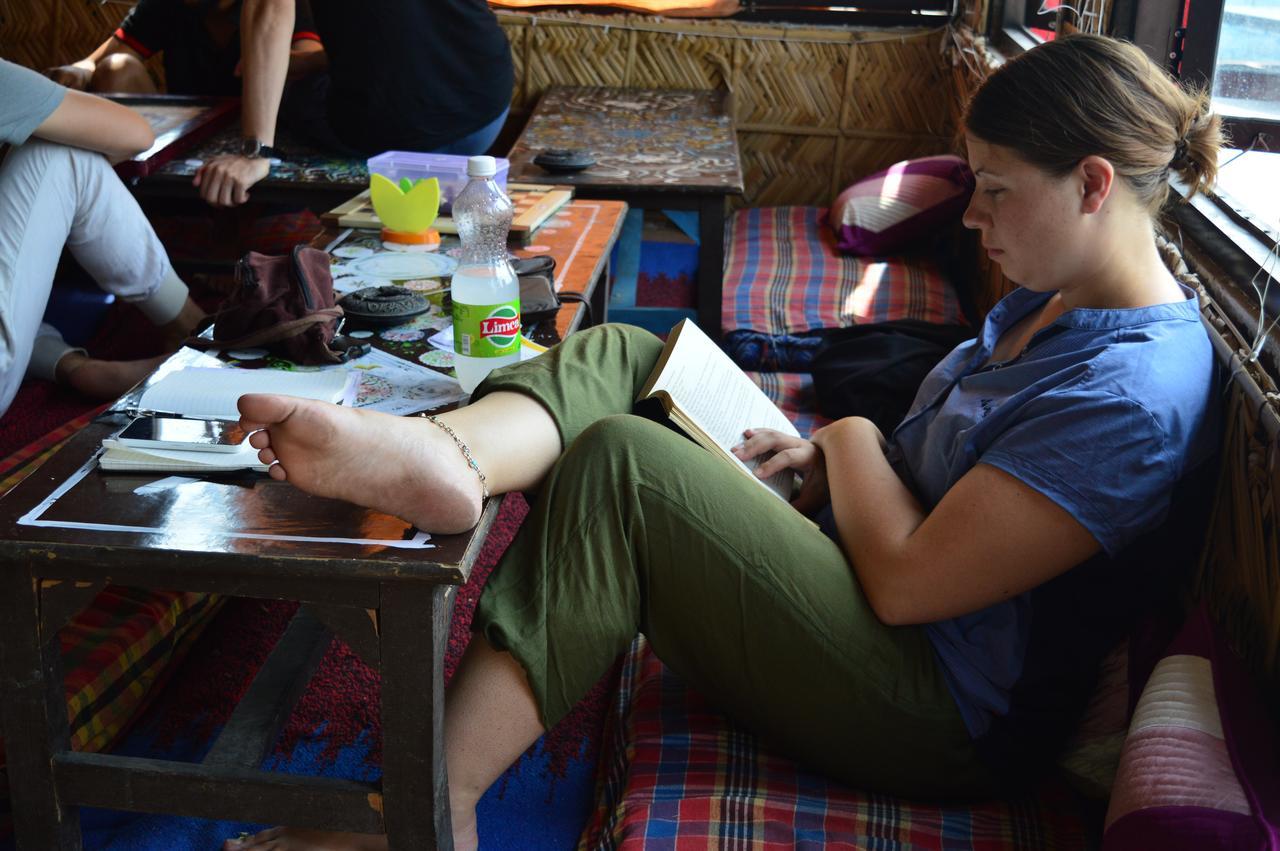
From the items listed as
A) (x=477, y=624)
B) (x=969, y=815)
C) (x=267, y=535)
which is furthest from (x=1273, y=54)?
(x=267, y=535)

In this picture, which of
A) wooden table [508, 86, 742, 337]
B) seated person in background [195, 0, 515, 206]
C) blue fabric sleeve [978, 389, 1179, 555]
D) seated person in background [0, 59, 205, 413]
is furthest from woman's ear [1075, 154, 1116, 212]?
seated person in background [195, 0, 515, 206]

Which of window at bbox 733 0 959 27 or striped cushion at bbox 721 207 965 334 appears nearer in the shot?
striped cushion at bbox 721 207 965 334

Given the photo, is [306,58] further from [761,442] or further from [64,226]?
[761,442]

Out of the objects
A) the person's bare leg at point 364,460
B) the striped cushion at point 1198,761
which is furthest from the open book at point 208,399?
the striped cushion at point 1198,761

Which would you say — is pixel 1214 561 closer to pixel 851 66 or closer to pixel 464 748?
pixel 464 748

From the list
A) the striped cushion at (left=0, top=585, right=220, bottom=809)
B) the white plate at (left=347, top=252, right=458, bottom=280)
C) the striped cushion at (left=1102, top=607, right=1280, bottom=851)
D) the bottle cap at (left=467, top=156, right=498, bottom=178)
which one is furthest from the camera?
the white plate at (left=347, top=252, right=458, bottom=280)

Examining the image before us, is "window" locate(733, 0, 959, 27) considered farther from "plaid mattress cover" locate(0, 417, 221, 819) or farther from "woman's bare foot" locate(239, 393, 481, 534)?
"woman's bare foot" locate(239, 393, 481, 534)

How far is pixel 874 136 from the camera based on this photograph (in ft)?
13.3

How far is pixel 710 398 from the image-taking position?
1515 mm

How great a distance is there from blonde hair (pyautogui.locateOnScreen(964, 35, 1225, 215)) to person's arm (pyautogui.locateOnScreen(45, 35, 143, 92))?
→ 3016 millimetres

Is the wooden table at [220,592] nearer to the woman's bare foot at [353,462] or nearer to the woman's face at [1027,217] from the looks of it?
the woman's bare foot at [353,462]

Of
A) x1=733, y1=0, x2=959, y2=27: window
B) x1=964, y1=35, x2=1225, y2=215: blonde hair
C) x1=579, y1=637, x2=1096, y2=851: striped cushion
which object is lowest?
x1=579, y1=637, x2=1096, y2=851: striped cushion

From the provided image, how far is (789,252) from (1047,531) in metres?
2.23

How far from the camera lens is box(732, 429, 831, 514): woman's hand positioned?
150 cm
